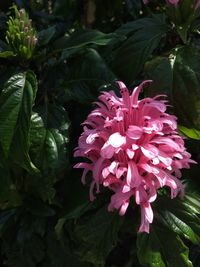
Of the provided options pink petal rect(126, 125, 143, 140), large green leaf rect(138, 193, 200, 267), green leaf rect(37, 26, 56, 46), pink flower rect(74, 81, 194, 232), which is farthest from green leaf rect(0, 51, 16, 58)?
large green leaf rect(138, 193, 200, 267)

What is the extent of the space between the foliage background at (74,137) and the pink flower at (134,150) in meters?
0.11

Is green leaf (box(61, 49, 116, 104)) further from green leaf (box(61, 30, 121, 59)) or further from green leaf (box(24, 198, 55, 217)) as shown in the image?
green leaf (box(24, 198, 55, 217))

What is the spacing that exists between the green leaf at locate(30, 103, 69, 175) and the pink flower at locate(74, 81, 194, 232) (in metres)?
0.09

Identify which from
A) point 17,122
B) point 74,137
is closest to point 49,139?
point 17,122

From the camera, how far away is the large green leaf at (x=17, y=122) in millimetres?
1207

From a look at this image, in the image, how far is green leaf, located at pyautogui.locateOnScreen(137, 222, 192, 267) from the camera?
4.21 feet

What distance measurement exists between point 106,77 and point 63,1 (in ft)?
1.74

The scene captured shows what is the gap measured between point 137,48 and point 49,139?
33 centimetres

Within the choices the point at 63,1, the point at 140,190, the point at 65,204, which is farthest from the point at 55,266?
the point at 63,1

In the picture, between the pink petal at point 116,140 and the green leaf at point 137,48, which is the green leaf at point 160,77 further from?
the pink petal at point 116,140

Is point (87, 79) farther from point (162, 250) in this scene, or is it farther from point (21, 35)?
point (162, 250)

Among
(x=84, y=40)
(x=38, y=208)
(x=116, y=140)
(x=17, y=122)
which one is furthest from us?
(x=38, y=208)

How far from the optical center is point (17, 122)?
1220mm

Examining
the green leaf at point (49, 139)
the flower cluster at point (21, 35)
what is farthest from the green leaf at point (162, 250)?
the flower cluster at point (21, 35)
